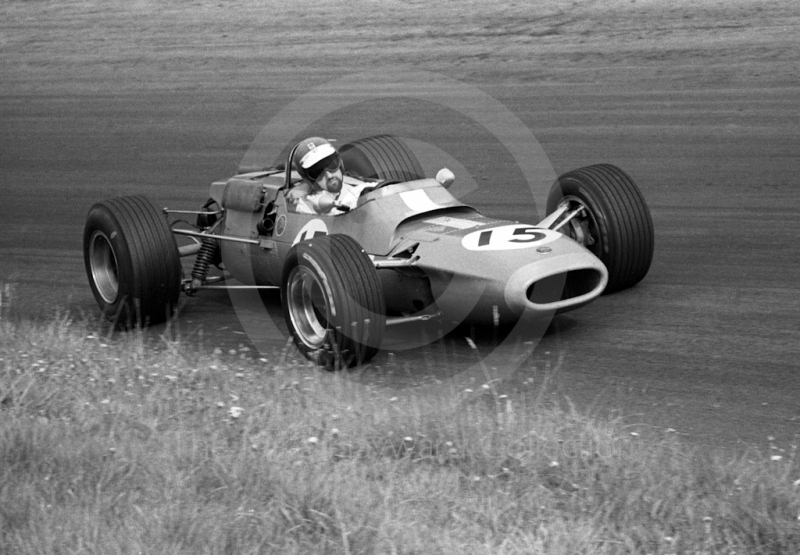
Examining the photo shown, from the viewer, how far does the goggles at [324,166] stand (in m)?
7.55

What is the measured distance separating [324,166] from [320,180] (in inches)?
→ 4.5

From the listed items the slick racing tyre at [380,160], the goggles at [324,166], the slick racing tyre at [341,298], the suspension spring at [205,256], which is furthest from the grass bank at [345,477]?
the slick racing tyre at [380,160]

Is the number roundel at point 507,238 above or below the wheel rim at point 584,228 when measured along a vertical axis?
above

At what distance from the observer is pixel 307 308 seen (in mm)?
6887

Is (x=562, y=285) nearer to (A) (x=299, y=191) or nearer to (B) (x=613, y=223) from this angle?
(B) (x=613, y=223)

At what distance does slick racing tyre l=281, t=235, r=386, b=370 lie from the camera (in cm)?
629

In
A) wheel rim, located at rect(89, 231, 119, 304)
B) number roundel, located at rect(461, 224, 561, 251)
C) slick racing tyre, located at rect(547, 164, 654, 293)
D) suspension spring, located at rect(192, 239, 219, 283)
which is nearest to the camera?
number roundel, located at rect(461, 224, 561, 251)

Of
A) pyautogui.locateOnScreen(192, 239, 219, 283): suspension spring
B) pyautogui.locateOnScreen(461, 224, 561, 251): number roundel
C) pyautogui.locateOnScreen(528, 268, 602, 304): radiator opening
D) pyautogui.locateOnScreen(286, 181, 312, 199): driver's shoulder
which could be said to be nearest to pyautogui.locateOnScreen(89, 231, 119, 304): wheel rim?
pyautogui.locateOnScreen(192, 239, 219, 283): suspension spring

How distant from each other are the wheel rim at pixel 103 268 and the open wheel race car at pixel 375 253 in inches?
0.4

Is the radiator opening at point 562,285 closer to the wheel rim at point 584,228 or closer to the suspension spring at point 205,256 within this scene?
the wheel rim at point 584,228

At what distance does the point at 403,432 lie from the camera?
5.17m

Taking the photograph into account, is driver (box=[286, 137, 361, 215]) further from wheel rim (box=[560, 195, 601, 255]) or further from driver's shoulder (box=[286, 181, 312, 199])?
wheel rim (box=[560, 195, 601, 255])

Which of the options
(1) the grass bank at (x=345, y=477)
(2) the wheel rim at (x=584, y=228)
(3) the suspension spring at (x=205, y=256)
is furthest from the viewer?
(3) the suspension spring at (x=205, y=256)

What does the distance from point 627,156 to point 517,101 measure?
3.82 m
